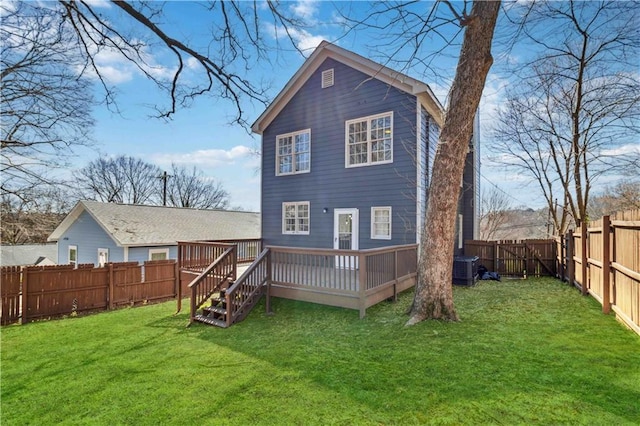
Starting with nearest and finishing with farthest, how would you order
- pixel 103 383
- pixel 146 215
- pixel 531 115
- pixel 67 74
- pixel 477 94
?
1. pixel 103 383
2. pixel 477 94
3. pixel 67 74
4. pixel 531 115
5. pixel 146 215

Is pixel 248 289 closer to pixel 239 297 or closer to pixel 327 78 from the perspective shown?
pixel 239 297

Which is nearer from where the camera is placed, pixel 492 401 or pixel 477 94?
pixel 492 401

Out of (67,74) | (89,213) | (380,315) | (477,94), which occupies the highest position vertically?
(67,74)

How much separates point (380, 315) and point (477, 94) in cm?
455

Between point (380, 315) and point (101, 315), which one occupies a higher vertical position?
point (380, 315)

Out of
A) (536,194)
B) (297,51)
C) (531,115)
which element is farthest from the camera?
(536,194)

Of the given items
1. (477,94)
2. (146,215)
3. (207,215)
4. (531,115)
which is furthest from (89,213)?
(531,115)

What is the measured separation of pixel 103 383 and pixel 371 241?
24.8 feet

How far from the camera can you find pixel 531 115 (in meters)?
14.1

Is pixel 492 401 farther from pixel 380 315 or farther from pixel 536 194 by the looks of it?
pixel 536 194

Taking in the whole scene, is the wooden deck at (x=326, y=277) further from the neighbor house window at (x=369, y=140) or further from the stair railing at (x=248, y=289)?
the neighbor house window at (x=369, y=140)

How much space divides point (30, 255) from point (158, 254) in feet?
65.6

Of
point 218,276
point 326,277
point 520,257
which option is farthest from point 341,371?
point 520,257

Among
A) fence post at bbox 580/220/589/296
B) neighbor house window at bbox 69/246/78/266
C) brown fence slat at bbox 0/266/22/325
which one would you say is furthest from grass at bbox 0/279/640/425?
neighbor house window at bbox 69/246/78/266
